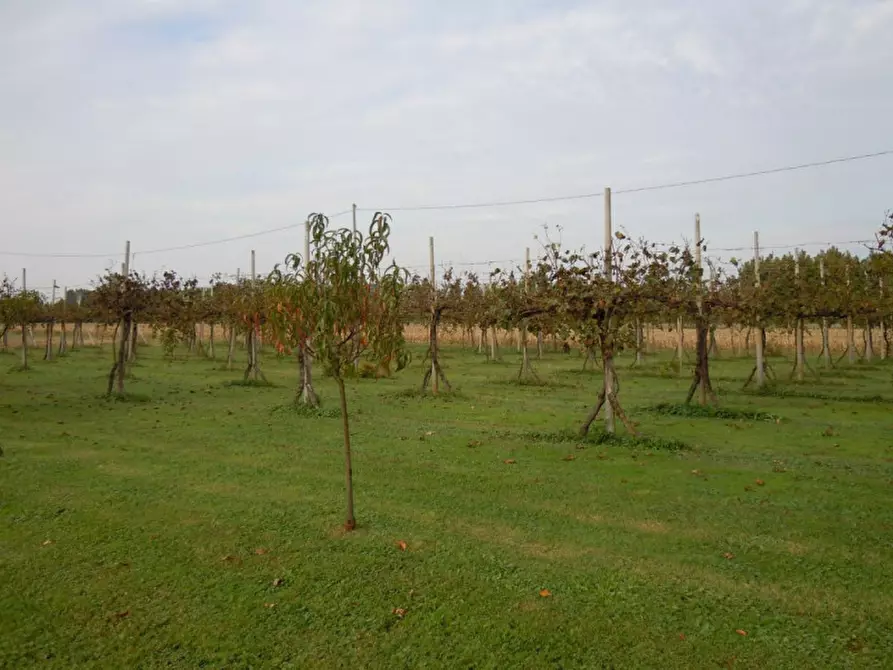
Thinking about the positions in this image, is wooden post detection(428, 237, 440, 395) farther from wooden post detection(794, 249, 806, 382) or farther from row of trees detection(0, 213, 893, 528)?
wooden post detection(794, 249, 806, 382)

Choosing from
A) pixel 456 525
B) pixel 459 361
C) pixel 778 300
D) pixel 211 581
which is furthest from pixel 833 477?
pixel 459 361

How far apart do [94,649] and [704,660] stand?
406 cm

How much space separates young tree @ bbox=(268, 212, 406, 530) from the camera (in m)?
6.20

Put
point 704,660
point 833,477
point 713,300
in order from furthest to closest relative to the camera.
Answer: point 713,300 < point 833,477 < point 704,660

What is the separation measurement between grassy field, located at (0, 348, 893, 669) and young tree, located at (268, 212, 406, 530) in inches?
72.0

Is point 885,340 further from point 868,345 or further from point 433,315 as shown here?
point 433,315

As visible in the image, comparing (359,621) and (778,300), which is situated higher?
(778,300)

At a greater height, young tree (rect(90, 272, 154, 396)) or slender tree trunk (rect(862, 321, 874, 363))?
young tree (rect(90, 272, 154, 396))

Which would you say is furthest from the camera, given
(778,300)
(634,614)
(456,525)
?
(778,300)

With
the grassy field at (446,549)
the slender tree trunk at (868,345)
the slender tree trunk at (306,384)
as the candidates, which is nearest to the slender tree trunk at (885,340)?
the slender tree trunk at (868,345)

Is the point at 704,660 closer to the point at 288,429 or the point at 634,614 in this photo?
the point at 634,614

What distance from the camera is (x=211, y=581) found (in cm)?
555

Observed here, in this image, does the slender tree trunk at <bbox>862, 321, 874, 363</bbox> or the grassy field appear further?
the slender tree trunk at <bbox>862, 321, 874, 363</bbox>

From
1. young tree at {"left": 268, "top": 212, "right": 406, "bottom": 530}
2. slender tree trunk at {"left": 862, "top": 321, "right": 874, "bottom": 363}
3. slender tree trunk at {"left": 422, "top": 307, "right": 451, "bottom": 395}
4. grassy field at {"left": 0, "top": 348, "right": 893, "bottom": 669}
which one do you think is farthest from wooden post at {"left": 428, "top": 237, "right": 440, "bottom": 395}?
slender tree trunk at {"left": 862, "top": 321, "right": 874, "bottom": 363}
